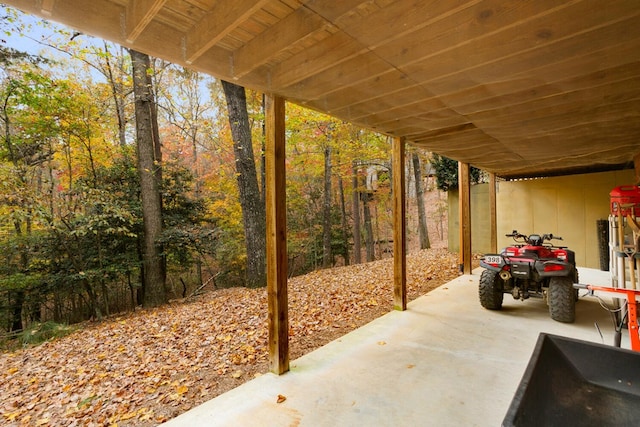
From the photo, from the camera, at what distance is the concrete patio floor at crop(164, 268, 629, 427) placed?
75.2 inches

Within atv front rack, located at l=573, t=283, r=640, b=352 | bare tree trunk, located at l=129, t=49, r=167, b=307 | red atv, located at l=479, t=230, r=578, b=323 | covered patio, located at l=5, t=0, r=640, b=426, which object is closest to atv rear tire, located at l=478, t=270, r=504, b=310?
red atv, located at l=479, t=230, r=578, b=323

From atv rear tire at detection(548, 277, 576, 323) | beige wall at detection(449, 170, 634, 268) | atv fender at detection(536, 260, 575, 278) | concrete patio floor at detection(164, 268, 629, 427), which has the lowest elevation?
concrete patio floor at detection(164, 268, 629, 427)

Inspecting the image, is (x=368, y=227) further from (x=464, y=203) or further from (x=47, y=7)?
(x=47, y=7)

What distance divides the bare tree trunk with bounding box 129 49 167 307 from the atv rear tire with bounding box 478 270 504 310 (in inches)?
220

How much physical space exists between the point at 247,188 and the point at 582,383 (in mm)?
5355

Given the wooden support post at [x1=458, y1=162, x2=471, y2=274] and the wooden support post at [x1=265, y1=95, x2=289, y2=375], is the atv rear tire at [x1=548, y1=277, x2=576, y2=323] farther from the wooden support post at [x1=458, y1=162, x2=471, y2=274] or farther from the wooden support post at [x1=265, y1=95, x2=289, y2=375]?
the wooden support post at [x1=265, y1=95, x2=289, y2=375]

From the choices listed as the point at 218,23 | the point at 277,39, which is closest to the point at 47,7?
the point at 218,23

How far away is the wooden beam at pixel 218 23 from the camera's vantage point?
1.45m

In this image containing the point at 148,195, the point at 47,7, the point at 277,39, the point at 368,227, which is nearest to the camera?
the point at 47,7

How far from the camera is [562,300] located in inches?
130

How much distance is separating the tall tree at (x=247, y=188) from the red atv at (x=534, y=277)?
13.0ft

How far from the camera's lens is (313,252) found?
1141 centimetres

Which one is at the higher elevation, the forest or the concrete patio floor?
the forest

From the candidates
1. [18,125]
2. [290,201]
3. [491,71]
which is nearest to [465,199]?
[491,71]
